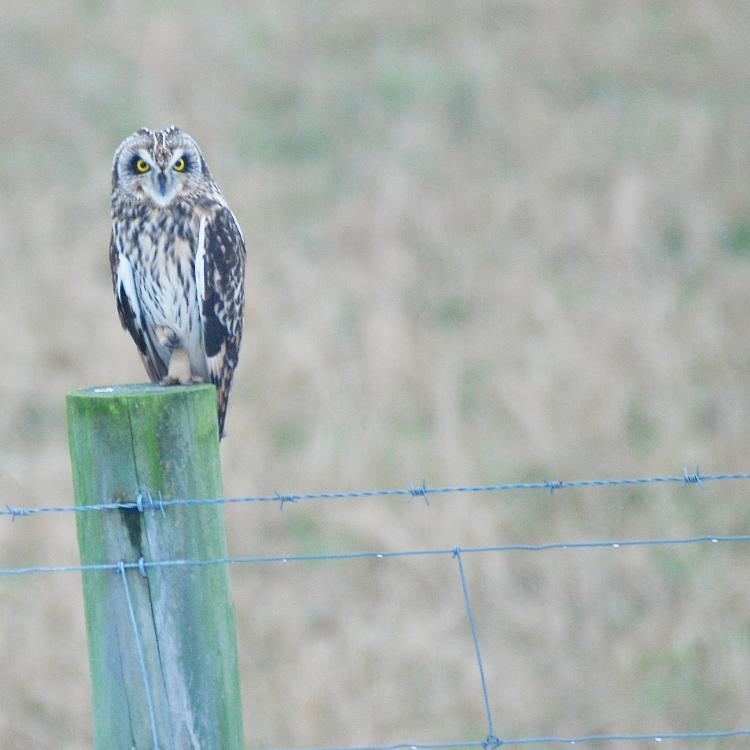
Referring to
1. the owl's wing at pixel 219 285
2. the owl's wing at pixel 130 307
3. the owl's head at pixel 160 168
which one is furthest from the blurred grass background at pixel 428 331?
the owl's head at pixel 160 168

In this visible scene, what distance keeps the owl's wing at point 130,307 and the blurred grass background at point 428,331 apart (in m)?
1.95

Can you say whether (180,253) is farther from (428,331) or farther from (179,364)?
(428,331)

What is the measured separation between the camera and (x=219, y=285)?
4.31 metres

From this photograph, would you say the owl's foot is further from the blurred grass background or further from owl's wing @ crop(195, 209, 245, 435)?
the blurred grass background

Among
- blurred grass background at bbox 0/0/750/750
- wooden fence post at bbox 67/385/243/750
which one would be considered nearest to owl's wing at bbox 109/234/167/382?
wooden fence post at bbox 67/385/243/750

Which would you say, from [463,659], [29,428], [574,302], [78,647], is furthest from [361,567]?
[574,302]

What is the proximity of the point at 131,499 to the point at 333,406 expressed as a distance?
5.83 m

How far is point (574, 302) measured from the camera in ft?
32.4

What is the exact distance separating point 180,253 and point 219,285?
0.57 feet

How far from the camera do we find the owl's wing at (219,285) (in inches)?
169

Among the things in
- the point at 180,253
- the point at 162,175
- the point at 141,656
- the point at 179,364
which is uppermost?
the point at 162,175

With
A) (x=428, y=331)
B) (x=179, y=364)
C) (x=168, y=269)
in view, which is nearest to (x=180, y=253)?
(x=168, y=269)

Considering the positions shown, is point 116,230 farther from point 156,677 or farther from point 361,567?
point 361,567

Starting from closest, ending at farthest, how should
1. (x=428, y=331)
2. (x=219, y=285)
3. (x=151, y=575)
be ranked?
(x=151, y=575), (x=219, y=285), (x=428, y=331)
